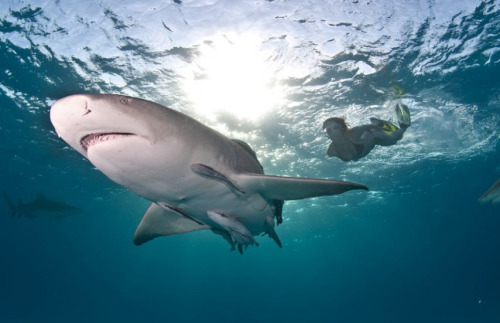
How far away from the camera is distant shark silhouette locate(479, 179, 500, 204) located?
547 centimetres

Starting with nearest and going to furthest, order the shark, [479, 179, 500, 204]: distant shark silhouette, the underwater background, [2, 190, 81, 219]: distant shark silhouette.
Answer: the shark → [479, 179, 500, 204]: distant shark silhouette → the underwater background → [2, 190, 81, 219]: distant shark silhouette

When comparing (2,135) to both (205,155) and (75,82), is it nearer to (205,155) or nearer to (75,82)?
(75,82)

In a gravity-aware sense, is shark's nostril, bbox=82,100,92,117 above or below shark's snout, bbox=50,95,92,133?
above

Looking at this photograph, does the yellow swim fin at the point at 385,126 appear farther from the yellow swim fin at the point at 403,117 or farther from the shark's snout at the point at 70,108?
the shark's snout at the point at 70,108

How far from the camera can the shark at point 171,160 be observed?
2.18 meters

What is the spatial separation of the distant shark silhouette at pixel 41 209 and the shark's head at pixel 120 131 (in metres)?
24.4

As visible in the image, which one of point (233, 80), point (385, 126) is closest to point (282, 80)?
point (233, 80)

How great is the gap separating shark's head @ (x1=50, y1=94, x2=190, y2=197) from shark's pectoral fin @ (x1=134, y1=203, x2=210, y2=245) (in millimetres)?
2054

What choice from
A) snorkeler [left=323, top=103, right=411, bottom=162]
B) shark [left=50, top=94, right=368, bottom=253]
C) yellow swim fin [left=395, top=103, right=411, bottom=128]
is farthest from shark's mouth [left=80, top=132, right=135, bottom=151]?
yellow swim fin [left=395, top=103, right=411, bottom=128]

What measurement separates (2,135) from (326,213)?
116 ft

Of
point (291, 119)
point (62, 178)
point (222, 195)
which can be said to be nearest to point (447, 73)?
point (291, 119)

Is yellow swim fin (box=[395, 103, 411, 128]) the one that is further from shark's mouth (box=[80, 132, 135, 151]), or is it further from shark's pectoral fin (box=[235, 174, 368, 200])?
shark's mouth (box=[80, 132, 135, 151])

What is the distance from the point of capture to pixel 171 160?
2.74m

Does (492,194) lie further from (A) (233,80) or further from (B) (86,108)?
(A) (233,80)
